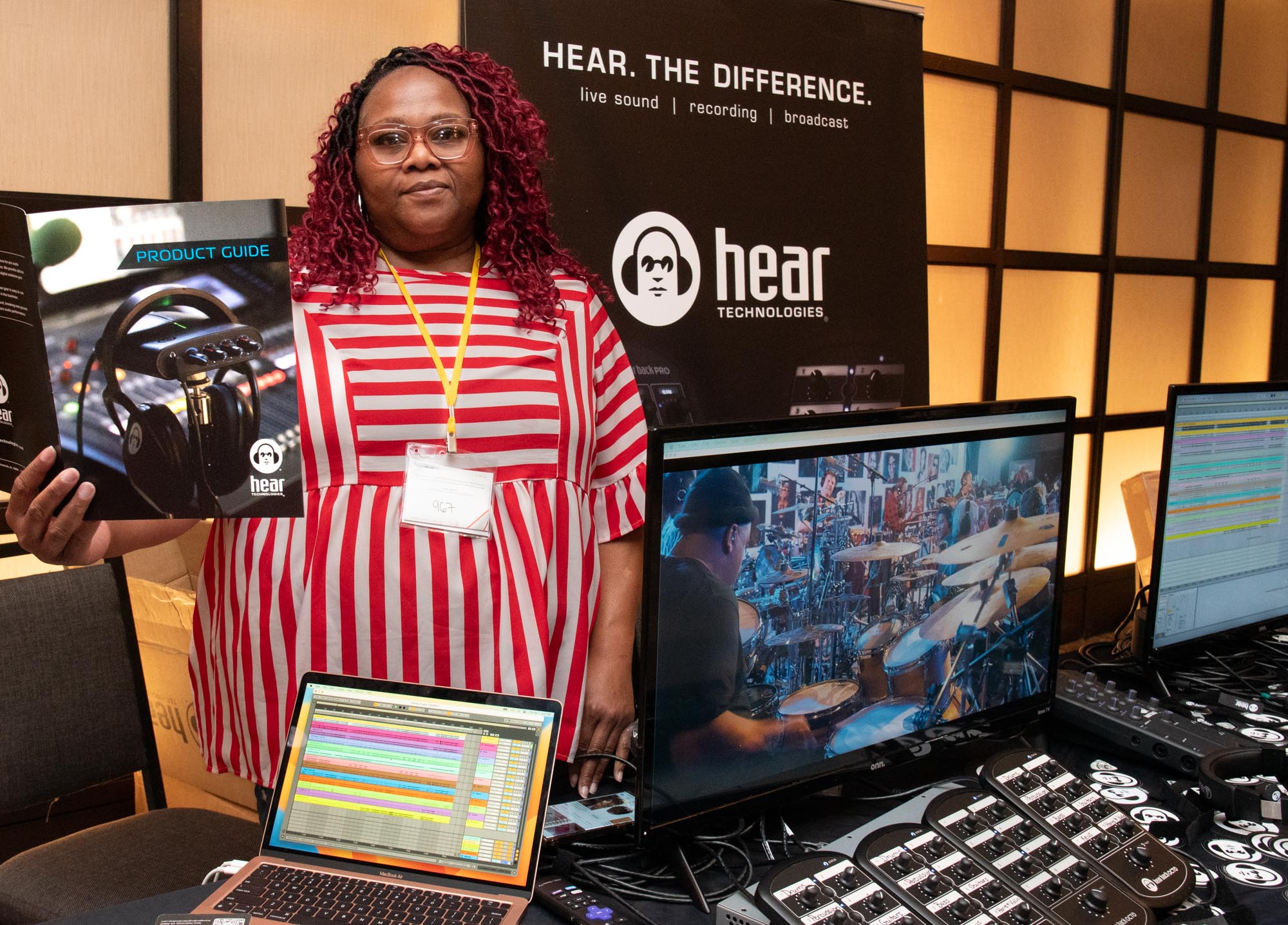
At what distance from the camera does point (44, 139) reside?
2127 millimetres

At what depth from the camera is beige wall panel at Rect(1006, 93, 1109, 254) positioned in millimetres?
3902

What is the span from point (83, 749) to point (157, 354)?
3.21 ft

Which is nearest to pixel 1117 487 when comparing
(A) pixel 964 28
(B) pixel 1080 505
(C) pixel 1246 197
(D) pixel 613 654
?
(B) pixel 1080 505

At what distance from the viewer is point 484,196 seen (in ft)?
5.27

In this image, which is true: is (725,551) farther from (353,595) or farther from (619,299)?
(619,299)

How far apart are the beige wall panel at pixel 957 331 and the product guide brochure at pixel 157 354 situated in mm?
2910

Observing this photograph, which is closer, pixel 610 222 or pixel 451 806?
pixel 451 806

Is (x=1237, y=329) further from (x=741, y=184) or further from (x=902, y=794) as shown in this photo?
(x=902, y=794)

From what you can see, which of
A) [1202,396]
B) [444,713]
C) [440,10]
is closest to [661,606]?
[444,713]

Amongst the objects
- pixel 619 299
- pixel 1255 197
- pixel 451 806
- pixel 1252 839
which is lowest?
pixel 1252 839

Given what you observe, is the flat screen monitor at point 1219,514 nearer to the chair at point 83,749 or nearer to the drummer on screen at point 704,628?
the drummer on screen at point 704,628

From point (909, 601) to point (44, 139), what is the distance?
1.95 meters

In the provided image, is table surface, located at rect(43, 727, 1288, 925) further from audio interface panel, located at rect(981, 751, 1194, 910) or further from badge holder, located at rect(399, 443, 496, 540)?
badge holder, located at rect(399, 443, 496, 540)

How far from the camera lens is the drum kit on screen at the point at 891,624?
3.35ft
